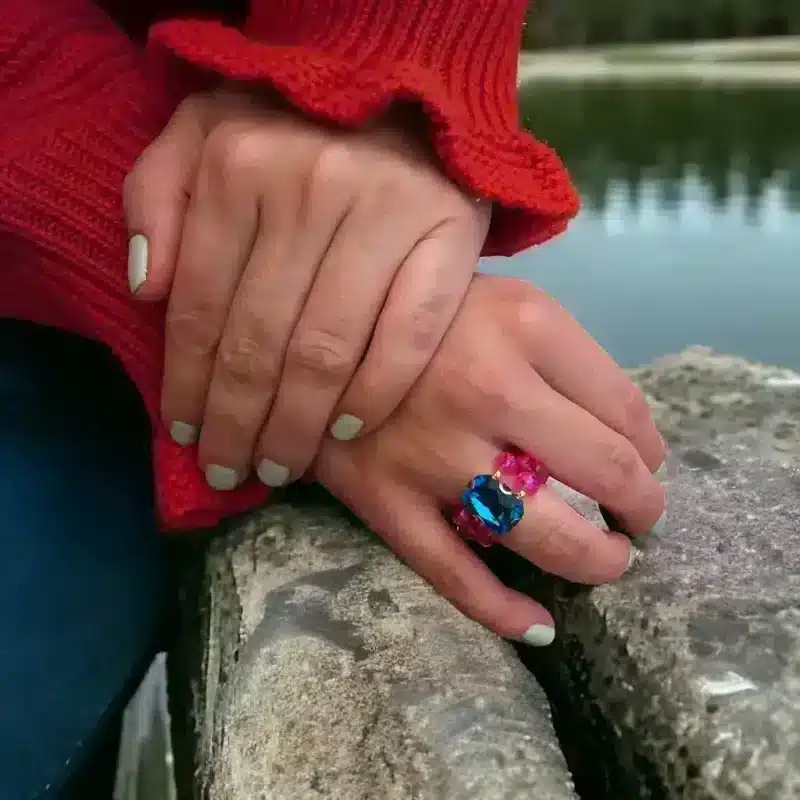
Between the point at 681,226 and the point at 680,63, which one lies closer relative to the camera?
the point at 681,226

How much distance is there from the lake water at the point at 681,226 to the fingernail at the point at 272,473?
504 mm

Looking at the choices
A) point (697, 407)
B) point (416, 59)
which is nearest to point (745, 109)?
point (697, 407)

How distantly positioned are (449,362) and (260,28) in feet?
0.49

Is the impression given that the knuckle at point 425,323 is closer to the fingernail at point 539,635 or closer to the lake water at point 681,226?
the fingernail at point 539,635

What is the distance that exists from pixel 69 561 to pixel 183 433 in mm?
110

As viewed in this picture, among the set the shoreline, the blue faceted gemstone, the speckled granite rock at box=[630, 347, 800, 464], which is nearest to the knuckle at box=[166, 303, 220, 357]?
the blue faceted gemstone

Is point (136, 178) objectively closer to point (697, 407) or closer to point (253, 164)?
point (253, 164)

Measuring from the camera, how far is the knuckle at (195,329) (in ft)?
0.96

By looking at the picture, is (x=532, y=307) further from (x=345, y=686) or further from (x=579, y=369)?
(x=345, y=686)

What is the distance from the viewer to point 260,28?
0.33 metres

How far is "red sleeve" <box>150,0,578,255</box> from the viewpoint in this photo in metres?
0.28

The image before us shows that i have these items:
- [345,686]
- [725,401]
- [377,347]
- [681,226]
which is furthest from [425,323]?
[681,226]

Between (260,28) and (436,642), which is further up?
(260,28)

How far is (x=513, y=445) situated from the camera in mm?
302
